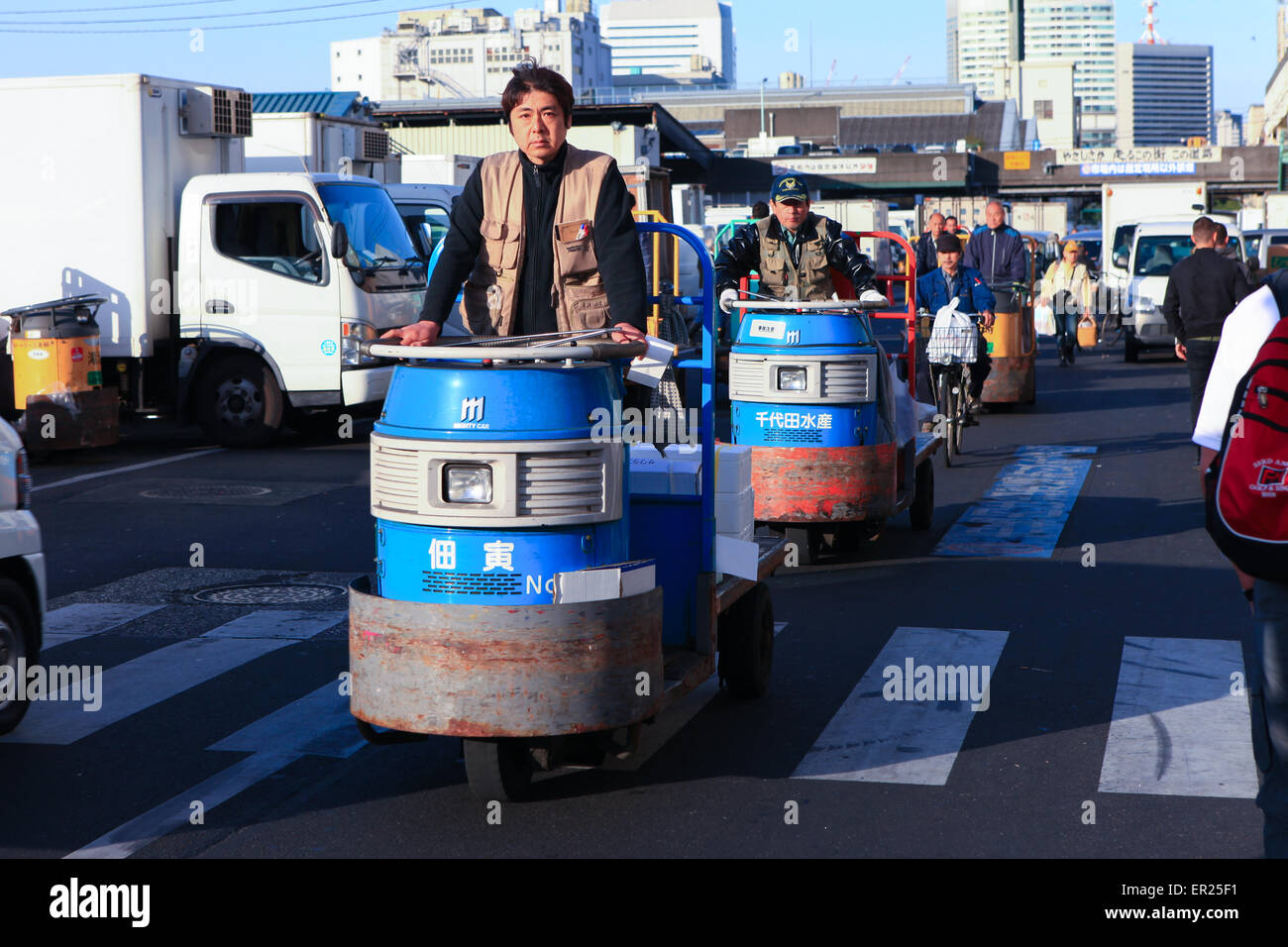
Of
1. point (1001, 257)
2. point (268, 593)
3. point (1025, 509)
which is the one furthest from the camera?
point (1001, 257)

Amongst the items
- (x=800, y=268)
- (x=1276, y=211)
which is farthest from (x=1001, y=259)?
(x=1276, y=211)

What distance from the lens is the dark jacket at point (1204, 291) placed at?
550 inches

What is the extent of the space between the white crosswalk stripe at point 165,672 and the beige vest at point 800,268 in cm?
338

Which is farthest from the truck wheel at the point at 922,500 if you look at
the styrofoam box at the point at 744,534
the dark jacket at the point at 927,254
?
the dark jacket at the point at 927,254

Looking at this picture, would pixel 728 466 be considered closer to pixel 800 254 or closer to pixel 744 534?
pixel 744 534

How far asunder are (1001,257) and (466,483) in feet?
48.8

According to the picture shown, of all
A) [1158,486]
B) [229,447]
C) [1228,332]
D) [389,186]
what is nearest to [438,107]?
[389,186]

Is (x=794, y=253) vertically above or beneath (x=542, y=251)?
above

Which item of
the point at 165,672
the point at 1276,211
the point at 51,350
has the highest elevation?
the point at 1276,211

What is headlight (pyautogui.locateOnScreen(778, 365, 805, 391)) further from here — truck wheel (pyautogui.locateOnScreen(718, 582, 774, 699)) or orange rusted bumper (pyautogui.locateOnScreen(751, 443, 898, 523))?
truck wheel (pyautogui.locateOnScreen(718, 582, 774, 699))

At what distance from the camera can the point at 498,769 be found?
17.0ft

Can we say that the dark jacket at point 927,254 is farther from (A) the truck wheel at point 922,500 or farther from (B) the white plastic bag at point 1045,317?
(B) the white plastic bag at point 1045,317

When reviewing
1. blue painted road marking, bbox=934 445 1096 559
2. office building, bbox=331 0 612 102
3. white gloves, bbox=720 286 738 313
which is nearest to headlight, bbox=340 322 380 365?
blue painted road marking, bbox=934 445 1096 559

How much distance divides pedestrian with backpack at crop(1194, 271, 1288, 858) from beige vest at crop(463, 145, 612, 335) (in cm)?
229
